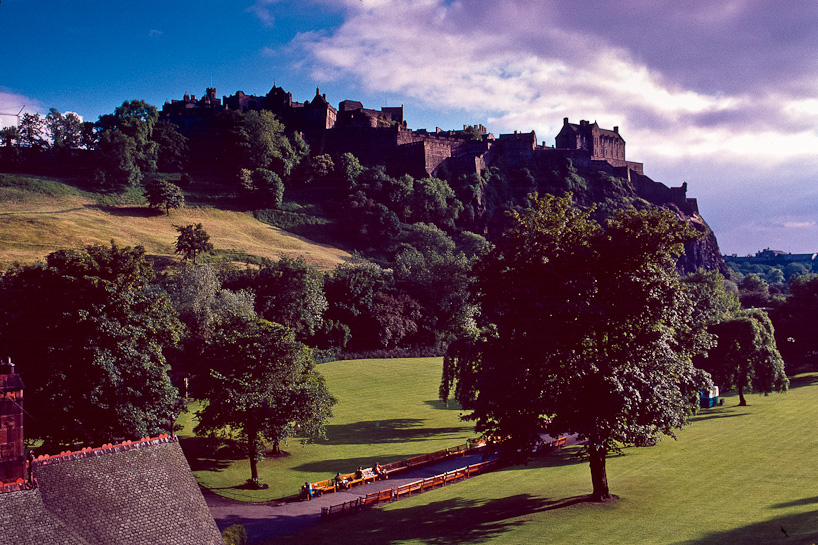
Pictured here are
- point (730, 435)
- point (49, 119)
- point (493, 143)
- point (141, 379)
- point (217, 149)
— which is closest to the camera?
point (141, 379)

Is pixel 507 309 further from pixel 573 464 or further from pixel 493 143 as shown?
pixel 493 143

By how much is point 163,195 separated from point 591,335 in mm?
79514

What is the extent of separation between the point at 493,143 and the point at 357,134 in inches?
1204

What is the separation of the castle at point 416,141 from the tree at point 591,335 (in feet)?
314

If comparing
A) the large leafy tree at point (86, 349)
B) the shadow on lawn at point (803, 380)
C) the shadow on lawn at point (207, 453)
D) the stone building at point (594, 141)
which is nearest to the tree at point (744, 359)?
the shadow on lawn at point (803, 380)

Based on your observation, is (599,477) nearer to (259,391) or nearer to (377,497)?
(377,497)

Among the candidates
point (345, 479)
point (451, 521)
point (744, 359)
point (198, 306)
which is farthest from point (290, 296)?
point (744, 359)

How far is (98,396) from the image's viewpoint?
2492cm

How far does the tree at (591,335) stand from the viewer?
20.5m

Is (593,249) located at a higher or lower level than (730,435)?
higher

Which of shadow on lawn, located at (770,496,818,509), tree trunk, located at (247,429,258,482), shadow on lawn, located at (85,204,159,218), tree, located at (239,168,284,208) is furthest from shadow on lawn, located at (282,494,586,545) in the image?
tree, located at (239,168,284,208)

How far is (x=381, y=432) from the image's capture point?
37000 mm

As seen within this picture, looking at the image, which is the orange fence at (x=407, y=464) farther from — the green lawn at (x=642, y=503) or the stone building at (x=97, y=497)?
the stone building at (x=97, y=497)

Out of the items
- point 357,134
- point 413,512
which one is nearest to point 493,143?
point 357,134
